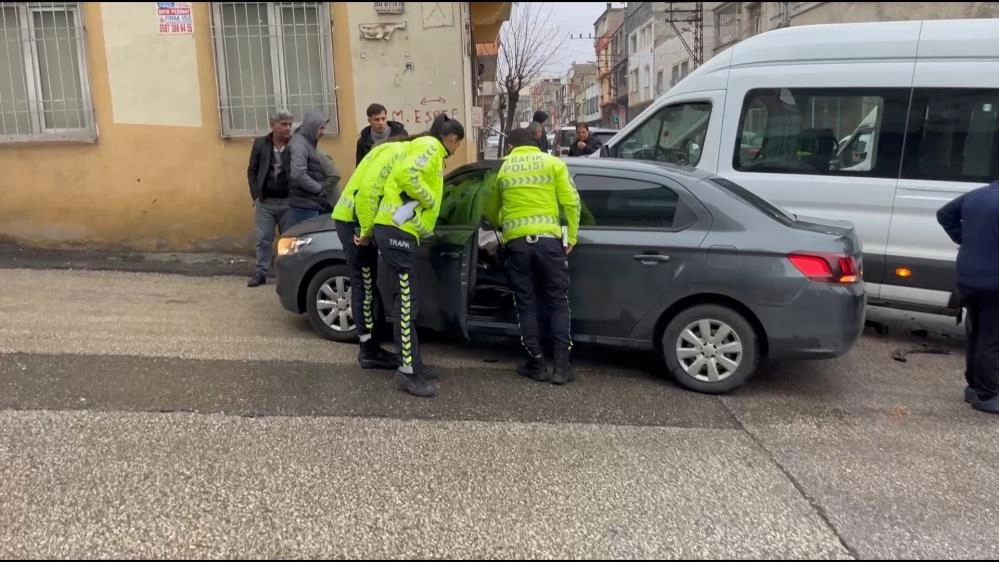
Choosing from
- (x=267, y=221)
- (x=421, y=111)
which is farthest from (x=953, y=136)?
A: (x=267, y=221)

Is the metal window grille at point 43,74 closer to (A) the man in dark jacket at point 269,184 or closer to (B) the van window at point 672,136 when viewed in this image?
(A) the man in dark jacket at point 269,184

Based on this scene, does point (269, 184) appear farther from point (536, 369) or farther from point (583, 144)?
point (583, 144)

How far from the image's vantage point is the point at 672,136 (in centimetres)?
730

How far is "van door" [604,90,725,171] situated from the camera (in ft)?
22.8

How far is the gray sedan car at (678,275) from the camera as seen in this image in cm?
476

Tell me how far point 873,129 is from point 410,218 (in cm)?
410

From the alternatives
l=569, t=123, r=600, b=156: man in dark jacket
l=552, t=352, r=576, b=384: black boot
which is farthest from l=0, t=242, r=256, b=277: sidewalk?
l=569, t=123, r=600, b=156: man in dark jacket

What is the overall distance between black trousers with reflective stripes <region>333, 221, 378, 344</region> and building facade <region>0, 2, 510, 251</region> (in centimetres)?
412

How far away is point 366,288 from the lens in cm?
514

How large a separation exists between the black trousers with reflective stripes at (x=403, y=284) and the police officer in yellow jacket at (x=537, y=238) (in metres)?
0.68

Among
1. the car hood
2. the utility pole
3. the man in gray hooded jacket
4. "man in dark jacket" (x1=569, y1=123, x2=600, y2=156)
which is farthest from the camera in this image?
the utility pole

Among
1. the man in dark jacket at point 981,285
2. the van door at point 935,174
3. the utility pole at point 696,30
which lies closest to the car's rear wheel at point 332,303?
the man in dark jacket at point 981,285

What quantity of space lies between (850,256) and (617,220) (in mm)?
1458

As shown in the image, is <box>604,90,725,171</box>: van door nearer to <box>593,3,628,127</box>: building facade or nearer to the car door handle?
the car door handle
